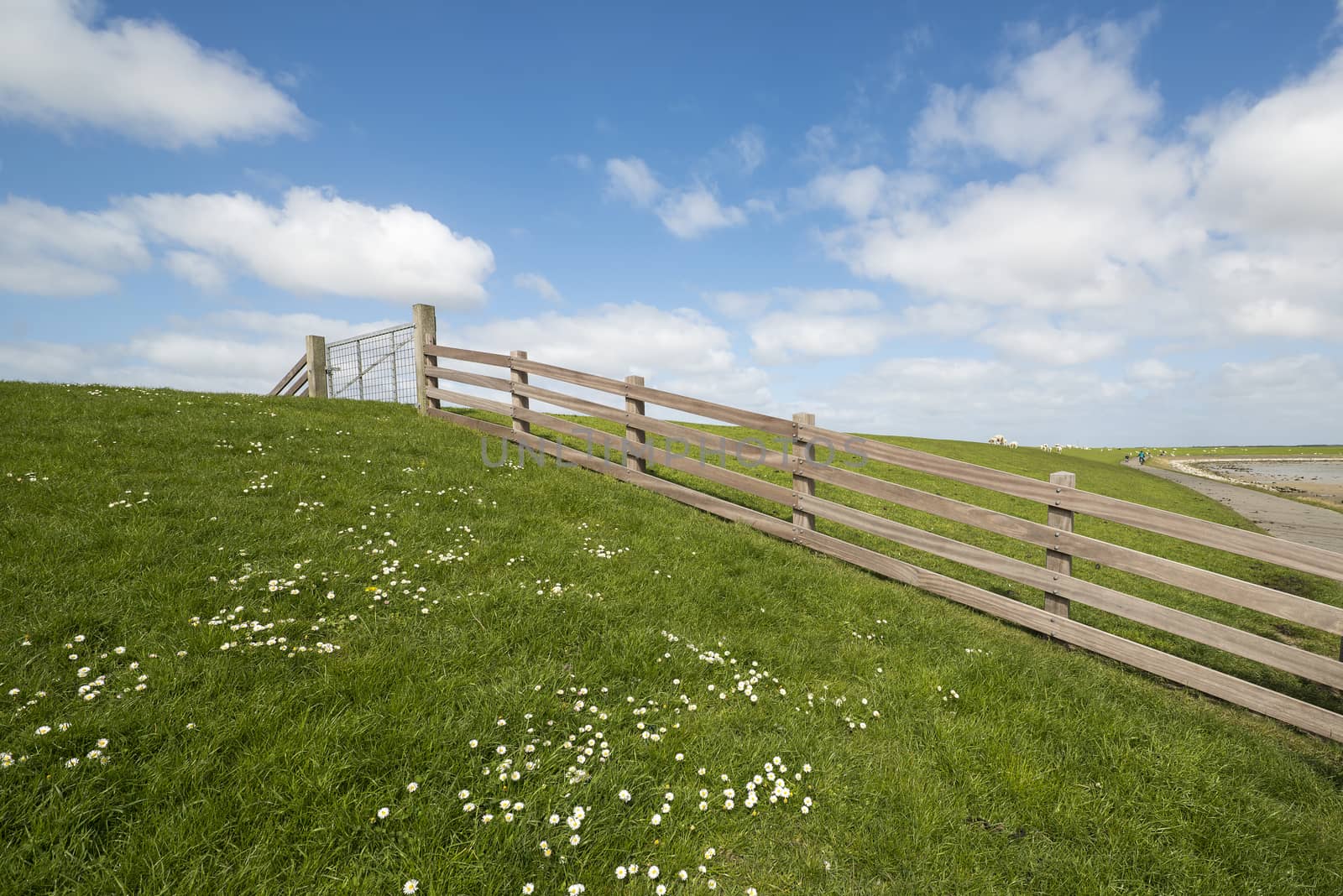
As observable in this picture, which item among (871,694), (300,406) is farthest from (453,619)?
(300,406)

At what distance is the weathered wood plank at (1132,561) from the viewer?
4.95 m

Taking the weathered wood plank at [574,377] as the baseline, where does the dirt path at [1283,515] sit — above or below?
below

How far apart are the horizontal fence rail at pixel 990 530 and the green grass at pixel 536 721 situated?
0.33 meters

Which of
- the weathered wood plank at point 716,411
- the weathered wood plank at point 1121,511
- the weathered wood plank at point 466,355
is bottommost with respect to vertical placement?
the weathered wood plank at point 1121,511

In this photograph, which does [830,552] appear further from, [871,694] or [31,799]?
[31,799]

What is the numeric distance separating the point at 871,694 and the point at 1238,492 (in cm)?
3347

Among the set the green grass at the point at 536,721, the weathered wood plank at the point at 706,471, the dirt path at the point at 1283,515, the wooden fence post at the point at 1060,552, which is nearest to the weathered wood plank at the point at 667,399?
the weathered wood plank at the point at 706,471

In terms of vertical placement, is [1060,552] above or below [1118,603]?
above

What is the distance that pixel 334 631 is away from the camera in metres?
4.37

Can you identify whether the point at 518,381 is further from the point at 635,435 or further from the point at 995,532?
the point at 995,532

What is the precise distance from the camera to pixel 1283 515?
772 inches

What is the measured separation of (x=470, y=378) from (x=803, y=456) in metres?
7.21

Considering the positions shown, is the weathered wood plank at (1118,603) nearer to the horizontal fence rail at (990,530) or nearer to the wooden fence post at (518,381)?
the horizontal fence rail at (990,530)

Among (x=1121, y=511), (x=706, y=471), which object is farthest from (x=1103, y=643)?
(x=706, y=471)
